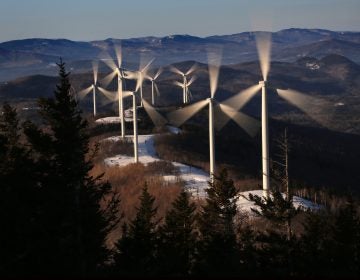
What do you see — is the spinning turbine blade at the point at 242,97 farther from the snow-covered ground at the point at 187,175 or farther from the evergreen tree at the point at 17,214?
the evergreen tree at the point at 17,214

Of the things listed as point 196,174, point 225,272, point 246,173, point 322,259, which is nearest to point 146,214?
point 225,272

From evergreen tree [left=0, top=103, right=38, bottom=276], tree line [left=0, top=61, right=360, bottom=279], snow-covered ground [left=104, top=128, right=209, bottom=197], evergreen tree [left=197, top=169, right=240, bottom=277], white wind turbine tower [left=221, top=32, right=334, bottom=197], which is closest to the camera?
evergreen tree [left=0, top=103, right=38, bottom=276]

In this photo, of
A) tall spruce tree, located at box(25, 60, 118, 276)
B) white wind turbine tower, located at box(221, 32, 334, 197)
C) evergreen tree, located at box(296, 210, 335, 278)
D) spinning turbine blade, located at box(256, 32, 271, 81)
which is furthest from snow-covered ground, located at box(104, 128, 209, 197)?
tall spruce tree, located at box(25, 60, 118, 276)

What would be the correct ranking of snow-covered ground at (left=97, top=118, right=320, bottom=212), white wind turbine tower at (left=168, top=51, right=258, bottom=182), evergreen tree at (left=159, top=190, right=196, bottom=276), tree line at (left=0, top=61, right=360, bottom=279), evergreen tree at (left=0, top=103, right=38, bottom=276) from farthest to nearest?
white wind turbine tower at (left=168, top=51, right=258, bottom=182) < snow-covered ground at (left=97, top=118, right=320, bottom=212) < evergreen tree at (left=159, top=190, right=196, bottom=276) < tree line at (left=0, top=61, right=360, bottom=279) < evergreen tree at (left=0, top=103, right=38, bottom=276)

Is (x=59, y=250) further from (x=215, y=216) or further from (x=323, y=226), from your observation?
(x=323, y=226)

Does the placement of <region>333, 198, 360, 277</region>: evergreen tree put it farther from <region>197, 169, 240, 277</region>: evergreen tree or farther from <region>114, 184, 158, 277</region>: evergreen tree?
<region>114, 184, 158, 277</region>: evergreen tree
